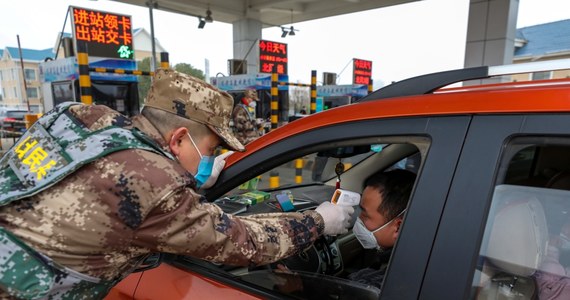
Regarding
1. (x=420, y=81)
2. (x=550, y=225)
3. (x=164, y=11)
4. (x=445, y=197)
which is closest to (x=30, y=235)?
(x=445, y=197)

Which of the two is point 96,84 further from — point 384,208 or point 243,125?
point 384,208

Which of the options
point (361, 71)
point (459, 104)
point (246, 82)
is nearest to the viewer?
point (459, 104)

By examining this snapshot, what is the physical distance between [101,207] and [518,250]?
104 centimetres

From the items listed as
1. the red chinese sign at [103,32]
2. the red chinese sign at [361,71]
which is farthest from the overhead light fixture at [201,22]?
the red chinese sign at [103,32]

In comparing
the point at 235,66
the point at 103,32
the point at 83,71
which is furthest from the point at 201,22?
the point at 83,71

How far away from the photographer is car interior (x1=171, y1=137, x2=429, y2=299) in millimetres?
1114

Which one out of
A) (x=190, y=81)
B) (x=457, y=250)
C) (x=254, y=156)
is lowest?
(x=457, y=250)

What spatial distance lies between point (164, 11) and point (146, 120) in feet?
40.3

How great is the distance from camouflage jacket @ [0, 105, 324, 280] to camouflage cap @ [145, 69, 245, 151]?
147mm

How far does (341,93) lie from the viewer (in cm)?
1271

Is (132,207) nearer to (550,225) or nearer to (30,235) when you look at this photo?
A: (30,235)

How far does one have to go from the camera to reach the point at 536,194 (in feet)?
2.95

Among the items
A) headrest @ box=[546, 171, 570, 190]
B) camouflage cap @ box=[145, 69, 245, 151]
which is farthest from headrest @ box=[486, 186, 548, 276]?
camouflage cap @ box=[145, 69, 245, 151]

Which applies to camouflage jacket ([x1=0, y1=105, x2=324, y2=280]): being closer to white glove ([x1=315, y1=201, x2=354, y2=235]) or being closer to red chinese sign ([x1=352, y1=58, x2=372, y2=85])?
white glove ([x1=315, y1=201, x2=354, y2=235])
